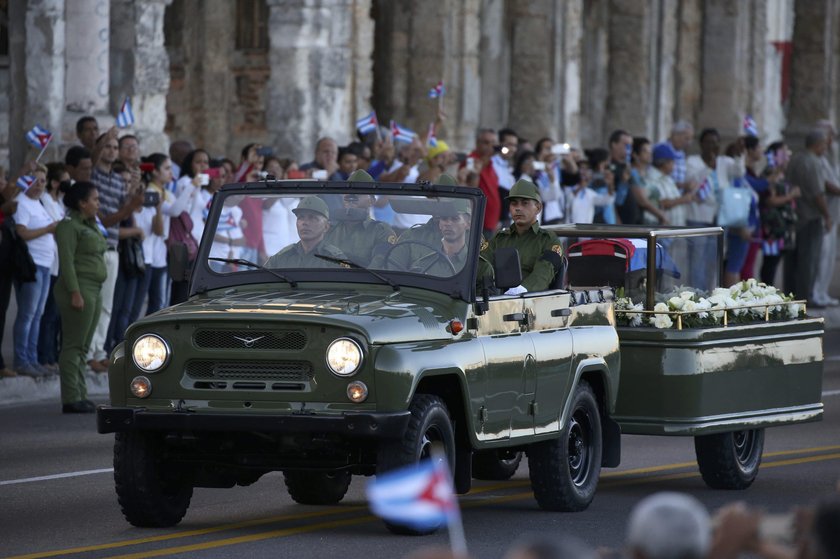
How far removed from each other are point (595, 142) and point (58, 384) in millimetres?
30548

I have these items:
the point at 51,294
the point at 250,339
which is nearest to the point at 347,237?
the point at 250,339

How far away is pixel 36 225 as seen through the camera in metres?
17.7

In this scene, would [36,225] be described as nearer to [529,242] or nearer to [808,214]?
[529,242]

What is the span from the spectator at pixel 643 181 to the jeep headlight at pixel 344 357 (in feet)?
46.3

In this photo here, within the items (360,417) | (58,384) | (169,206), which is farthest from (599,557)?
(169,206)

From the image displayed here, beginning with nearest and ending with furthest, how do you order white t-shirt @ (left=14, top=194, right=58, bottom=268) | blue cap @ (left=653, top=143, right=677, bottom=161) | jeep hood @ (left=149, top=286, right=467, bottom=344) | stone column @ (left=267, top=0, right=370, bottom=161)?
1. jeep hood @ (left=149, top=286, right=467, bottom=344)
2. white t-shirt @ (left=14, top=194, right=58, bottom=268)
3. blue cap @ (left=653, top=143, right=677, bottom=161)
4. stone column @ (left=267, top=0, right=370, bottom=161)

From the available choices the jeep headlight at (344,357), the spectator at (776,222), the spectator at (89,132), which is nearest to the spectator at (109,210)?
the spectator at (89,132)

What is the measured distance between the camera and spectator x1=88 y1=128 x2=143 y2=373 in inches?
719

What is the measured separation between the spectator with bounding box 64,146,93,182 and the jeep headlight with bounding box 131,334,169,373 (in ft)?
25.3

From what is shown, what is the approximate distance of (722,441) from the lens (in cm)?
1280

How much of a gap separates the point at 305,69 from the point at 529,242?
16.8 meters

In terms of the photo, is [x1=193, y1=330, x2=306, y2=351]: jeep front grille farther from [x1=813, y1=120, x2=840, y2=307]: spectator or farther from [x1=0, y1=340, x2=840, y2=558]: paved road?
[x1=813, y1=120, x2=840, y2=307]: spectator

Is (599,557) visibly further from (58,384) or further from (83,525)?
(58,384)

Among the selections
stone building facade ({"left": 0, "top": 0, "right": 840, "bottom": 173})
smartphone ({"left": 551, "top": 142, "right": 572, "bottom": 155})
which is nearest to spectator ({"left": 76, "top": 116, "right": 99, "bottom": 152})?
stone building facade ({"left": 0, "top": 0, "right": 840, "bottom": 173})
